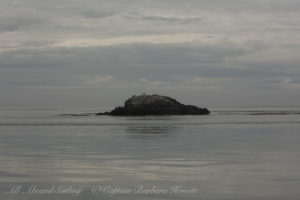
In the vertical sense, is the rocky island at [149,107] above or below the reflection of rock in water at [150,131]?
above

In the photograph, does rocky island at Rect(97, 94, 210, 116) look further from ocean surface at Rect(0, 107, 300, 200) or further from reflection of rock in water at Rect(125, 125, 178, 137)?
ocean surface at Rect(0, 107, 300, 200)

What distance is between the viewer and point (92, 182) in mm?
16375

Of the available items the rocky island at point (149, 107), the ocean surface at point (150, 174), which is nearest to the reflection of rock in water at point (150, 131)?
the ocean surface at point (150, 174)

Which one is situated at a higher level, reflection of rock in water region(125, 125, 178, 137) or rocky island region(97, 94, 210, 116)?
rocky island region(97, 94, 210, 116)

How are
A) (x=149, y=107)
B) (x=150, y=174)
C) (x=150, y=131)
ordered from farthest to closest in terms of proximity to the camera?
(x=149, y=107) < (x=150, y=131) < (x=150, y=174)

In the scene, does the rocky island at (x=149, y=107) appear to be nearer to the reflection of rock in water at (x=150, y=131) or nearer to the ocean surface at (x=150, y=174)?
the reflection of rock in water at (x=150, y=131)

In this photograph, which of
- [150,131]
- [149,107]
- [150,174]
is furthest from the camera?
[149,107]

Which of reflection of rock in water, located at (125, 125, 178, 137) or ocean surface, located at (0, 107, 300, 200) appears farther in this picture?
reflection of rock in water, located at (125, 125, 178, 137)

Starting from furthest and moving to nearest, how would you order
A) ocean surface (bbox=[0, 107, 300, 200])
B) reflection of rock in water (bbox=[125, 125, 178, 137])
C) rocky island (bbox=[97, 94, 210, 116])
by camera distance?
1. rocky island (bbox=[97, 94, 210, 116])
2. reflection of rock in water (bbox=[125, 125, 178, 137])
3. ocean surface (bbox=[0, 107, 300, 200])

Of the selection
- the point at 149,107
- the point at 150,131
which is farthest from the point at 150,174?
the point at 149,107

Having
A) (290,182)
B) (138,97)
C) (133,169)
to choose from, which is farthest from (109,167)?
(138,97)

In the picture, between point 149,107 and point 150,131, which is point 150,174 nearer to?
point 150,131


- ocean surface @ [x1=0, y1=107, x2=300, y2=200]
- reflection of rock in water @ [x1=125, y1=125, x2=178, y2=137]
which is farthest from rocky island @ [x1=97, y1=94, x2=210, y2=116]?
ocean surface @ [x1=0, y1=107, x2=300, y2=200]

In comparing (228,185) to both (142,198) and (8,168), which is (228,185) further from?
(8,168)
